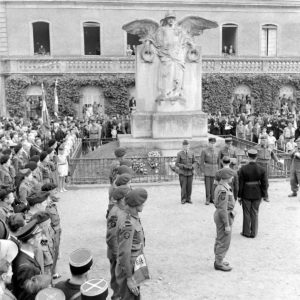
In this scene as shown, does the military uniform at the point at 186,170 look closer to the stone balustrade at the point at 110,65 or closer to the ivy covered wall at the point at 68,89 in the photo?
the ivy covered wall at the point at 68,89

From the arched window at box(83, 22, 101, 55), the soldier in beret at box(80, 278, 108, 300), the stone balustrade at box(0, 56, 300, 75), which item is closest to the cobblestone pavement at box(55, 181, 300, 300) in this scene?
the soldier in beret at box(80, 278, 108, 300)

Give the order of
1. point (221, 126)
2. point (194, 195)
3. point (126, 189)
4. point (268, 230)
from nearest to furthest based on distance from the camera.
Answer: point (126, 189)
point (268, 230)
point (194, 195)
point (221, 126)

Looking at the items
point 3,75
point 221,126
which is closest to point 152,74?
point 221,126

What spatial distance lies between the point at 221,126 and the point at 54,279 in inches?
676

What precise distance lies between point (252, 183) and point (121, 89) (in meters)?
23.8

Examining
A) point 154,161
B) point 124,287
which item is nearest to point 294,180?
point 154,161

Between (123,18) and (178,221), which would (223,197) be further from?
(123,18)

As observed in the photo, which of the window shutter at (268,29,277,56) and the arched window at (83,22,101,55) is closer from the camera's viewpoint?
the window shutter at (268,29,277,56)

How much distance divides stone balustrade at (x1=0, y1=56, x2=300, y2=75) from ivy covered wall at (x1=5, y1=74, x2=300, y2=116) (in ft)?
1.47

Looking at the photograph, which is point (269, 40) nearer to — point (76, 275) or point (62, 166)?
point (62, 166)

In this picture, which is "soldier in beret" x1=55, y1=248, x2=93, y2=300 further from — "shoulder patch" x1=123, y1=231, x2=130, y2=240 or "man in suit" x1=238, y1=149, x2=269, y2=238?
"man in suit" x1=238, y1=149, x2=269, y2=238

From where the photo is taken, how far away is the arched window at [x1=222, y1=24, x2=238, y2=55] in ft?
116

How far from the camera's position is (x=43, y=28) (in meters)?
35.9

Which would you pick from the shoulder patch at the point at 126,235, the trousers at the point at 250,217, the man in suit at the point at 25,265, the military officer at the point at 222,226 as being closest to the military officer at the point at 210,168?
the trousers at the point at 250,217
